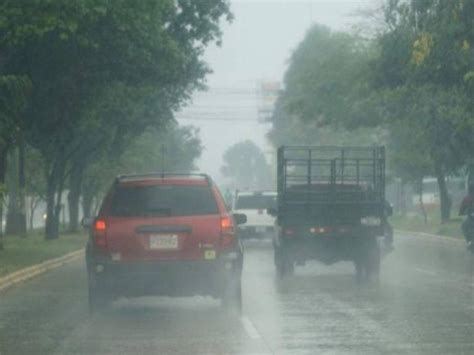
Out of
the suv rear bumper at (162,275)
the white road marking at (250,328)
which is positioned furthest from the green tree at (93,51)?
the white road marking at (250,328)

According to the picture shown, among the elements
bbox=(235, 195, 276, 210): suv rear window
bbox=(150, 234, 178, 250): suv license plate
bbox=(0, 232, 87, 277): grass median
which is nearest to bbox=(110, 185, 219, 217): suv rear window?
bbox=(150, 234, 178, 250): suv license plate

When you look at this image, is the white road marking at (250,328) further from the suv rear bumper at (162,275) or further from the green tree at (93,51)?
the green tree at (93,51)

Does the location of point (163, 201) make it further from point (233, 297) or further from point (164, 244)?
point (233, 297)

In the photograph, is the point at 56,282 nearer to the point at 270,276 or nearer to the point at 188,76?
the point at 270,276

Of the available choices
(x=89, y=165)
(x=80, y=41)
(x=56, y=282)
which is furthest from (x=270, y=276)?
(x=89, y=165)

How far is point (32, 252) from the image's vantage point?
130 feet

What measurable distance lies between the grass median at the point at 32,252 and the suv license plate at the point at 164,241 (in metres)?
9.52

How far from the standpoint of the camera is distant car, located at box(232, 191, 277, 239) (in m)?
48.8

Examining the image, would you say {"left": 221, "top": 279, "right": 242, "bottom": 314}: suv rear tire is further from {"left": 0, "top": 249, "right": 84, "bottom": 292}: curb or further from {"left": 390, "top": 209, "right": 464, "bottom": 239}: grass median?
{"left": 390, "top": 209, "right": 464, "bottom": 239}: grass median

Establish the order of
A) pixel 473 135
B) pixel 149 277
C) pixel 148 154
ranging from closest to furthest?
pixel 149 277 < pixel 473 135 < pixel 148 154

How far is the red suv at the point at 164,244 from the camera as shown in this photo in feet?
64.8

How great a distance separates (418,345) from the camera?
1609cm

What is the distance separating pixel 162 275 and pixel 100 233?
0.99 m

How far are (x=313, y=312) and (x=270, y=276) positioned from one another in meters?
9.82
